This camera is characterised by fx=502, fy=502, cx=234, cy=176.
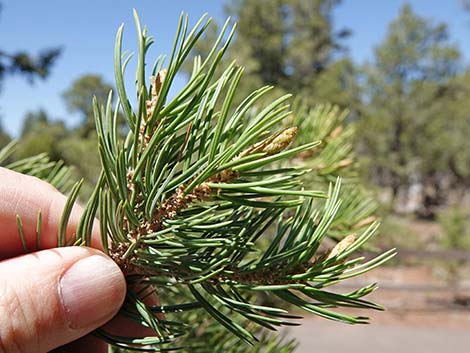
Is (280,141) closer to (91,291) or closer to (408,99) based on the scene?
(91,291)

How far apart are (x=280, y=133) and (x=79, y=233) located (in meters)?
0.13

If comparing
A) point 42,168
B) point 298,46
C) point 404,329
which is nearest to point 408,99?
point 298,46

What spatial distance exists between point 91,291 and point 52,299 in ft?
0.10

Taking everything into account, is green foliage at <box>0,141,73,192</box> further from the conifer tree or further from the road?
the road

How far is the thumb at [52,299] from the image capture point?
0.93ft

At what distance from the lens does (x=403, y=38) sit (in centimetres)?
1198

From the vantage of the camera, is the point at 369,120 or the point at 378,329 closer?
the point at 378,329

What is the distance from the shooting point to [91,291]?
288 millimetres

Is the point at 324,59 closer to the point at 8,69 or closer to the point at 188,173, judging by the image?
the point at 8,69

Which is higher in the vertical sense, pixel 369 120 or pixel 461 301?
pixel 369 120

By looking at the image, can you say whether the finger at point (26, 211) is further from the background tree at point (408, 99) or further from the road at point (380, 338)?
the background tree at point (408, 99)

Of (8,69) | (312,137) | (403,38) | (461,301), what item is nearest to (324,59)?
(403,38)

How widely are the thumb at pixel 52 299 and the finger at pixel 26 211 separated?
0.12 ft

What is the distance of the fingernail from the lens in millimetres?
273
